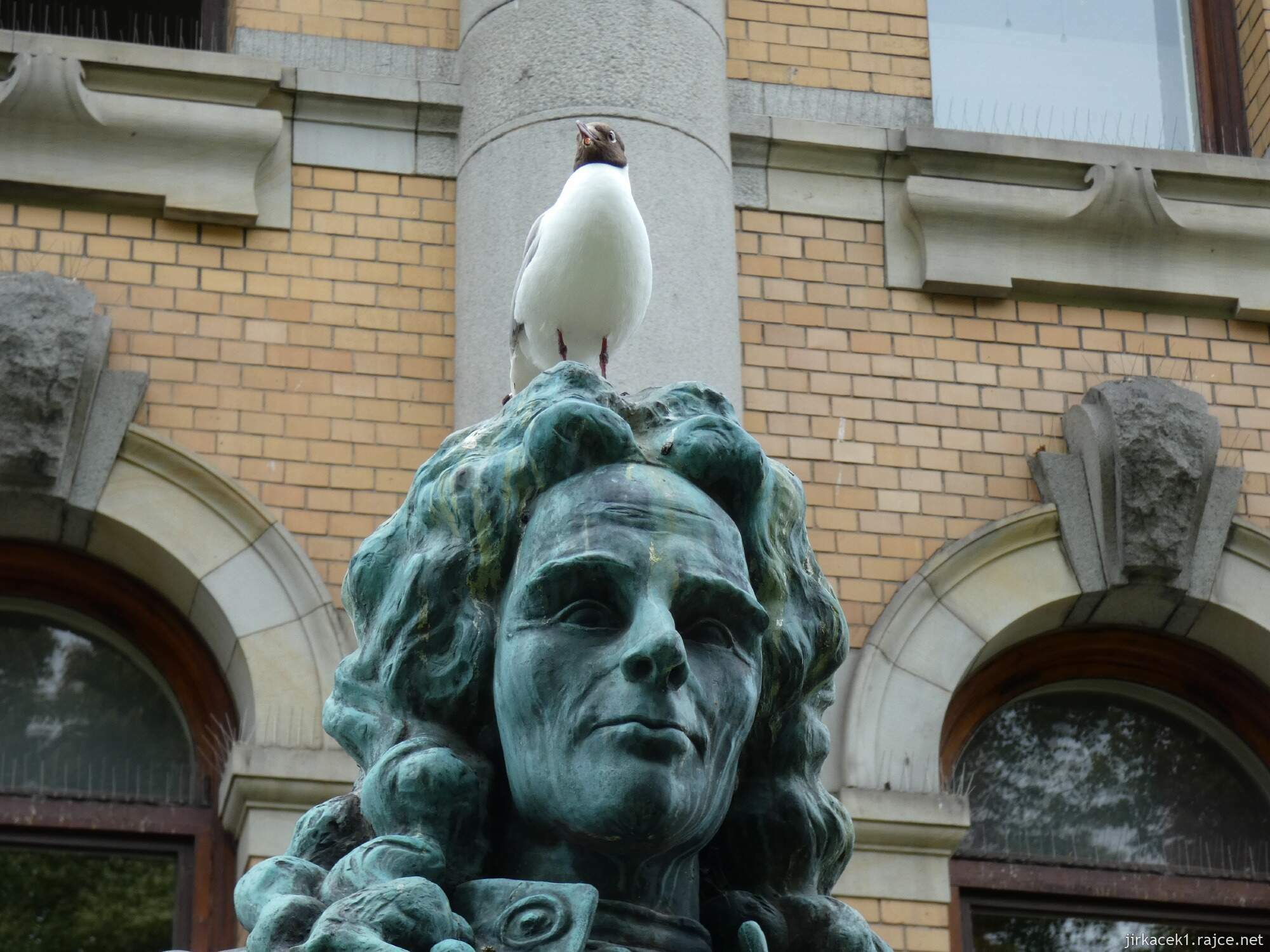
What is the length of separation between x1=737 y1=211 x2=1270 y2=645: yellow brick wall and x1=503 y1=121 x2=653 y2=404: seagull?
217cm

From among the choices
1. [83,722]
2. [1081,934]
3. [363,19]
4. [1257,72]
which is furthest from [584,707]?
[1257,72]

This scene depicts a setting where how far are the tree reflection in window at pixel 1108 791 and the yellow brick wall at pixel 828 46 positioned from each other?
2.24m

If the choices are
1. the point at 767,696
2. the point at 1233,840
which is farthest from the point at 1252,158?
the point at 767,696

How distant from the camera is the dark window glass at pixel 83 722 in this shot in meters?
8.54

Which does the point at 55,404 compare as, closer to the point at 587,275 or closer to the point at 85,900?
the point at 85,900

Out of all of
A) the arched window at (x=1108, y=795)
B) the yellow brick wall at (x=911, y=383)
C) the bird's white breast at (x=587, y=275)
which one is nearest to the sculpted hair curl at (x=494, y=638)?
the bird's white breast at (x=587, y=275)

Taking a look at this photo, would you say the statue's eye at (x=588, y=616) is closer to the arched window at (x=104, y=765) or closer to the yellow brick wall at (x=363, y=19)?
the arched window at (x=104, y=765)

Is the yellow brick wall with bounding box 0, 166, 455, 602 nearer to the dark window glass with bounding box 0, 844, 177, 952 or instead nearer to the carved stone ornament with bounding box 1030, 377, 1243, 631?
the dark window glass with bounding box 0, 844, 177, 952

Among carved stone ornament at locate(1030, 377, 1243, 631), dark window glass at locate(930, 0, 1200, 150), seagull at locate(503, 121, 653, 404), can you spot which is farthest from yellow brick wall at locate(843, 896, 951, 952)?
dark window glass at locate(930, 0, 1200, 150)

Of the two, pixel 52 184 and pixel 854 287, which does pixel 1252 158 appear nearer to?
pixel 854 287

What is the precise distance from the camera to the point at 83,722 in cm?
870

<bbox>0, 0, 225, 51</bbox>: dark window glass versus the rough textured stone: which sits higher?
<bbox>0, 0, 225, 51</bbox>: dark window glass

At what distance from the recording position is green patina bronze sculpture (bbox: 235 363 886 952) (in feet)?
8.29

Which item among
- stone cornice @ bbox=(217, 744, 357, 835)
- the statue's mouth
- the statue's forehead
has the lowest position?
the statue's mouth
